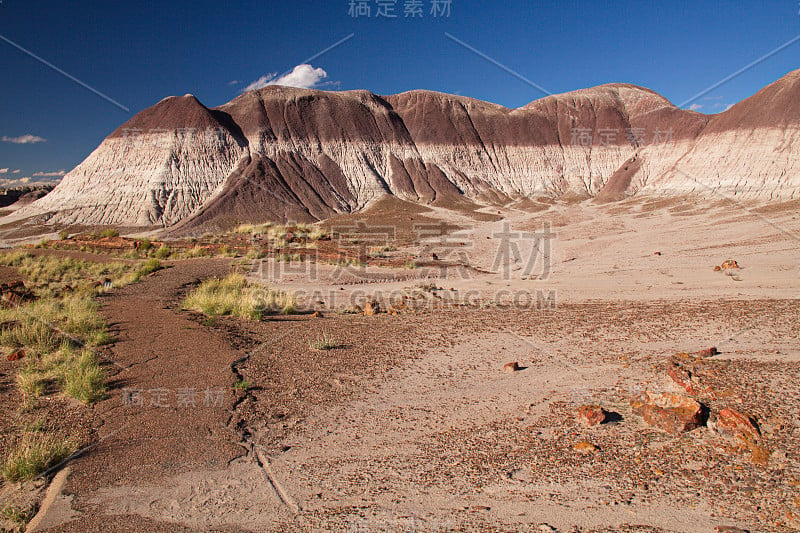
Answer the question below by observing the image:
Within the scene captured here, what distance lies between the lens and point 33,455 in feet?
15.7

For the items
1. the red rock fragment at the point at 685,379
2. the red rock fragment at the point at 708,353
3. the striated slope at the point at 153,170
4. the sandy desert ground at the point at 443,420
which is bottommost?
the sandy desert ground at the point at 443,420

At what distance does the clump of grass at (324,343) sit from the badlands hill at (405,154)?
47.2 metres

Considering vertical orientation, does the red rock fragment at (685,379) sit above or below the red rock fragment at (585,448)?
above

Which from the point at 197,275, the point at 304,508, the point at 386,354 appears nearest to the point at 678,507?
the point at 304,508

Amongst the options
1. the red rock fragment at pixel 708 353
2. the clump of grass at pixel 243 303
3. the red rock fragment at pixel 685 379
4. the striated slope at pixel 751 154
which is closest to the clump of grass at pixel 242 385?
the clump of grass at pixel 243 303

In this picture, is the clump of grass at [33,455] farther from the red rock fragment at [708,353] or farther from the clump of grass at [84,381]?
the red rock fragment at [708,353]

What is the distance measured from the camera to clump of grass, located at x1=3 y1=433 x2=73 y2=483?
4625 millimetres

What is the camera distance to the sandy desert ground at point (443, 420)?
4230 millimetres

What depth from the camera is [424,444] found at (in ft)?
18.2

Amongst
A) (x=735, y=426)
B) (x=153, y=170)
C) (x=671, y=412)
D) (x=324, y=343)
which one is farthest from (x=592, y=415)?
(x=153, y=170)

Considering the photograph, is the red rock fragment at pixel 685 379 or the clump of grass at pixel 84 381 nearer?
the red rock fragment at pixel 685 379

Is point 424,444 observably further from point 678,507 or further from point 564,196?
point 564,196

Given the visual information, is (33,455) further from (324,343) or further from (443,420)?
(324,343)

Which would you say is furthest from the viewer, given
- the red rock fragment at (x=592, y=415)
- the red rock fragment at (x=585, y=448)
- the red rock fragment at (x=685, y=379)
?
the red rock fragment at (x=685, y=379)
